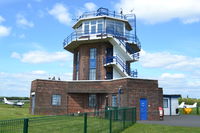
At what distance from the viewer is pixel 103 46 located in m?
31.4

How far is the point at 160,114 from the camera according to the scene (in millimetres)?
24812

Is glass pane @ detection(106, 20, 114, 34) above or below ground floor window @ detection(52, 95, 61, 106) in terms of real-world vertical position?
above

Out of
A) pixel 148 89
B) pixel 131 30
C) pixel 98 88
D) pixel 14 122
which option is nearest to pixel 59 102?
pixel 98 88

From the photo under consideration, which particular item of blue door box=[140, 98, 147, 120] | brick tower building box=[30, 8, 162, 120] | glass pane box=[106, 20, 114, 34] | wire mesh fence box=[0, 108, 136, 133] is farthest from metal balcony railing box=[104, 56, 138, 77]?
wire mesh fence box=[0, 108, 136, 133]

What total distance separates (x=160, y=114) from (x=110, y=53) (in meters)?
10.9

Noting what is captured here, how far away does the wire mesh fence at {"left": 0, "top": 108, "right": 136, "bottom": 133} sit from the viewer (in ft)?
20.8

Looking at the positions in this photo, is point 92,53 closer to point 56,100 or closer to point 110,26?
point 110,26

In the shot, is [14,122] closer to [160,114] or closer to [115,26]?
[160,114]

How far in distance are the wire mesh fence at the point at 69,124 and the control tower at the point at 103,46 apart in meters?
15.4

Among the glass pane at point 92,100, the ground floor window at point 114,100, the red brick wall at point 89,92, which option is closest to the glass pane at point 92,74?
the red brick wall at point 89,92

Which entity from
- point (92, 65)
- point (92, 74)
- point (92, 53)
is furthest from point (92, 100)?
point (92, 53)

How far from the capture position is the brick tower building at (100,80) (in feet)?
80.3

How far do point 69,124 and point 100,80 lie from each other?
1949cm

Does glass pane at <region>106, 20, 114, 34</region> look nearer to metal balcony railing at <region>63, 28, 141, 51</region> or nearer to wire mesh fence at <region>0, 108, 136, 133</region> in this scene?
metal balcony railing at <region>63, 28, 141, 51</region>
